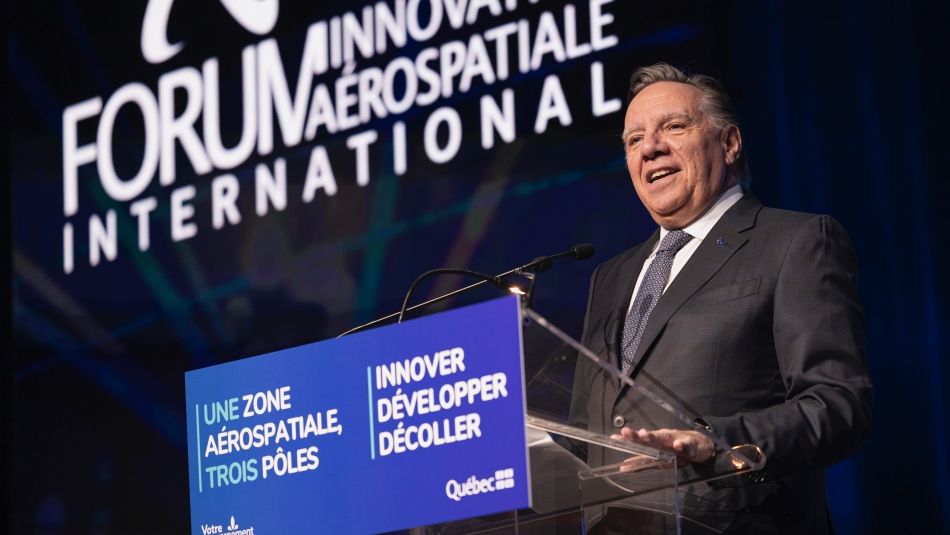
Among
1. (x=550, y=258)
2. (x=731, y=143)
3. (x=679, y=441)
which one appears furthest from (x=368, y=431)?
(x=731, y=143)

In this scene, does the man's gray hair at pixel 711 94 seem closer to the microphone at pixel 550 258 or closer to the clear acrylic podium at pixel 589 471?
the microphone at pixel 550 258

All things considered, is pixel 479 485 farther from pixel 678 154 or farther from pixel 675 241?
pixel 678 154

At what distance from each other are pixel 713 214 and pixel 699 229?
0.15 feet

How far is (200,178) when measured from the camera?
5574mm

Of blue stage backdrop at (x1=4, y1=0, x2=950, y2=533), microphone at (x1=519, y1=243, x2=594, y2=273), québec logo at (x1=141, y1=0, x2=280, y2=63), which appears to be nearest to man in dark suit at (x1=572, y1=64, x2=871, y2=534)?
microphone at (x1=519, y1=243, x2=594, y2=273)

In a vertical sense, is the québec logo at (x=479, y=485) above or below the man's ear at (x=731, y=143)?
below

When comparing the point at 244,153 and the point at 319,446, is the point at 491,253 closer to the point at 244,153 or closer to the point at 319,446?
the point at 244,153

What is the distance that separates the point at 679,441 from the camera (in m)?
1.98

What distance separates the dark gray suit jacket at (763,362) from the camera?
211 cm

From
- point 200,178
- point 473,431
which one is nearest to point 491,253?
point 200,178

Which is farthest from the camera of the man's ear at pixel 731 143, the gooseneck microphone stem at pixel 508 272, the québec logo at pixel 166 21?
the québec logo at pixel 166 21

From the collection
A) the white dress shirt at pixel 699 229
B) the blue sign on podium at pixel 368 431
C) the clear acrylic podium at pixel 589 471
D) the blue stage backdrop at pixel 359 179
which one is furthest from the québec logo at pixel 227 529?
the blue stage backdrop at pixel 359 179

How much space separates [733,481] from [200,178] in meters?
3.80

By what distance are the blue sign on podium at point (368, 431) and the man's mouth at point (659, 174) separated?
3.06 ft
